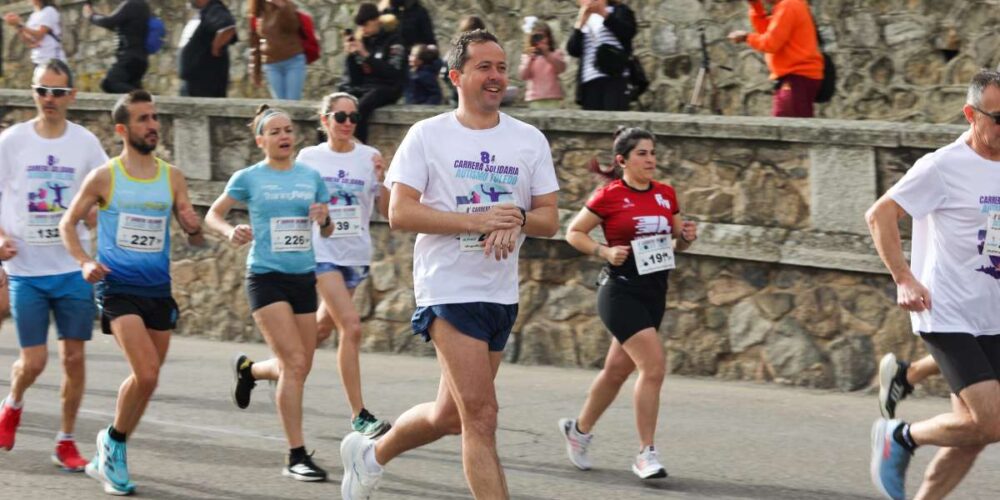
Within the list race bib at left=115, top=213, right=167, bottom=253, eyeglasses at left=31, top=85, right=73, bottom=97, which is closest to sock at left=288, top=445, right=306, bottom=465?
race bib at left=115, top=213, right=167, bottom=253

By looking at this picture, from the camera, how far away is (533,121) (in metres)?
11.9

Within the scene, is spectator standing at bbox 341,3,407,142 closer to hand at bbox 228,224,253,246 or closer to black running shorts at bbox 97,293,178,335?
hand at bbox 228,224,253,246

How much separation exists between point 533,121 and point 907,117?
9.99ft

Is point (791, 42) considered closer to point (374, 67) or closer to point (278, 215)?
point (374, 67)

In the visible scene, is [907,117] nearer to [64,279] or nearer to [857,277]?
[857,277]

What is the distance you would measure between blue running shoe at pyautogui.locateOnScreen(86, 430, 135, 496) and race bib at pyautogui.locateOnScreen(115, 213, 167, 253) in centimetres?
85

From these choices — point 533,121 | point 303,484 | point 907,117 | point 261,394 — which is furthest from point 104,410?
point 907,117

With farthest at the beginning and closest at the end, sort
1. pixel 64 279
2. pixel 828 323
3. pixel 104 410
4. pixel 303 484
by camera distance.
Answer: pixel 828 323 < pixel 104 410 < pixel 64 279 < pixel 303 484

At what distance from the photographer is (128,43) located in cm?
1530

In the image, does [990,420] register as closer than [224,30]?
Yes

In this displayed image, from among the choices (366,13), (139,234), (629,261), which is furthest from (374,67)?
(139,234)

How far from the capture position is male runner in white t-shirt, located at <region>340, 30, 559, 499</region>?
19.1 ft

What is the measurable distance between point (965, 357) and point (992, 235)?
0.46 metres

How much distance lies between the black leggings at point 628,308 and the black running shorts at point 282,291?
1.40 m
